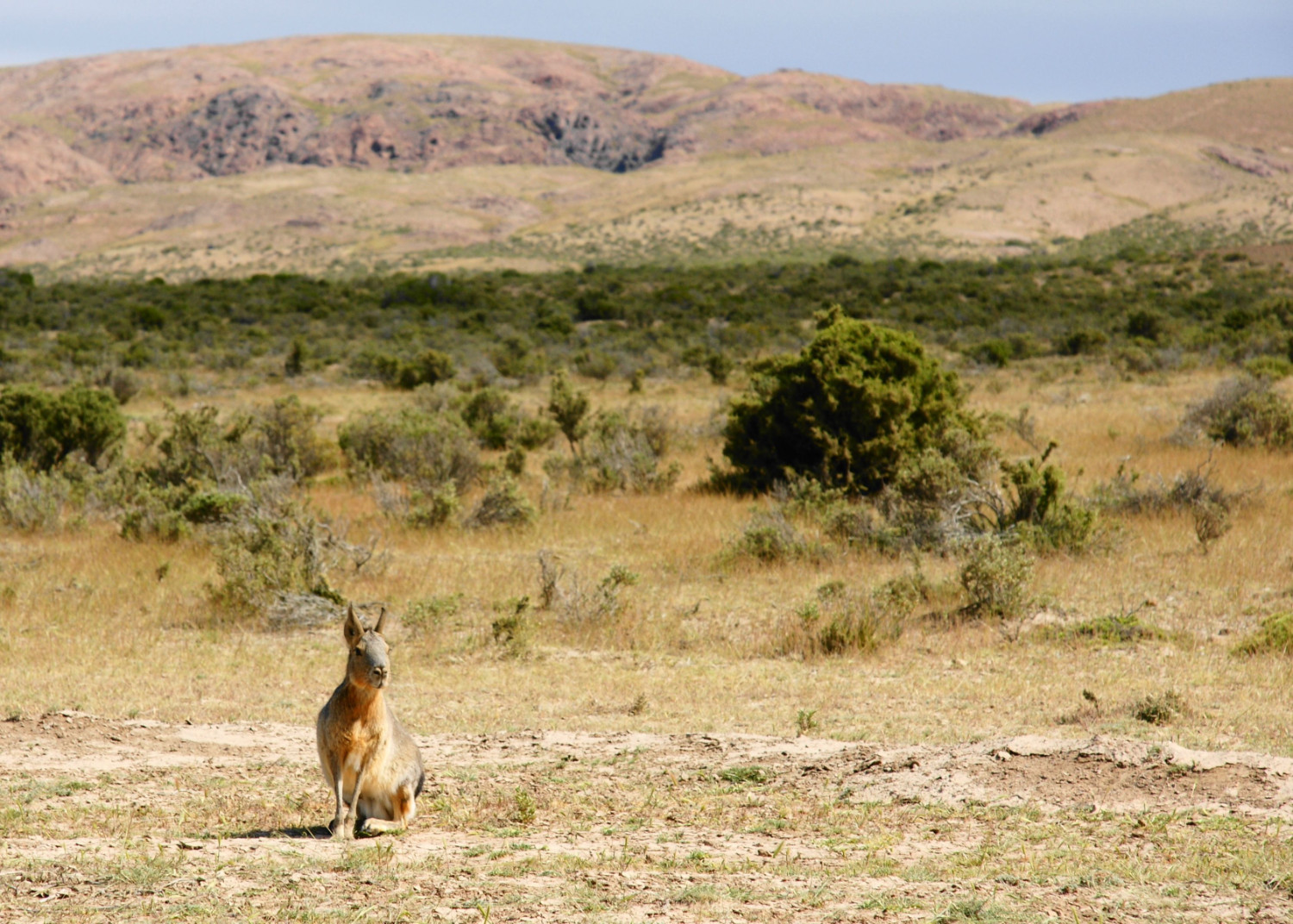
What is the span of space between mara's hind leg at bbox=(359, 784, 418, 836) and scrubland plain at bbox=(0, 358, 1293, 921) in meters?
0.14

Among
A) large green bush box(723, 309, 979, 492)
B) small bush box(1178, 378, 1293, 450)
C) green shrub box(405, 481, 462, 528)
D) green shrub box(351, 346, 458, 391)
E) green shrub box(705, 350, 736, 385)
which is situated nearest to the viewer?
green shrub box(405, 481, 462, 528)

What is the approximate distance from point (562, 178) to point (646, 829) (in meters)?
161

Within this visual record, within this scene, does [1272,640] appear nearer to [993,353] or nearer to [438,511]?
[438,511]

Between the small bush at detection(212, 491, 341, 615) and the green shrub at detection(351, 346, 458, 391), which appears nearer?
the small bush at detection(212, 491, 341, 615)

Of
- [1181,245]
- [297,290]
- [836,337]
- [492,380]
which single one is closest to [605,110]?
[1181,245]

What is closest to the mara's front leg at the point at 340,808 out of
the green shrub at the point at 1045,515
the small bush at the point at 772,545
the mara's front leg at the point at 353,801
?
the mara's front leg at the point at 353,801

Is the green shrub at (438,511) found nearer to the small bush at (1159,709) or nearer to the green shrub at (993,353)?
the small bush at (1159,709)

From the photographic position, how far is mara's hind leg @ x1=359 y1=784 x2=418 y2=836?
4867 millimetres

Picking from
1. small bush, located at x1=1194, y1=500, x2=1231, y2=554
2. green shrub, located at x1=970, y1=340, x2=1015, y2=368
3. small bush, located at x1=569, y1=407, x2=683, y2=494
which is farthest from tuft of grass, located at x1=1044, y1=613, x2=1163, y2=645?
green shrub, located at x1=970, y1=340, x2=1015, y2=368

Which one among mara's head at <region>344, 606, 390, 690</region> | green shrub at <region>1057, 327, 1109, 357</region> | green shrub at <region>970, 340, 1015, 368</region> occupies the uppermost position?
green shrub at <region>1057, 327, 1109, 357</region>

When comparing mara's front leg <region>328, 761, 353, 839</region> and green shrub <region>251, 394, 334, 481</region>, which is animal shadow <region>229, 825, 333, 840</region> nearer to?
mara's front leg <region>328, 761, 353, 839</region>

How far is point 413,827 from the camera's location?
16.6 ft

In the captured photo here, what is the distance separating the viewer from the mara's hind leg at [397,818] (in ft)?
16.0

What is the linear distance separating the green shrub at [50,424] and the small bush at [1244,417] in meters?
16.0
